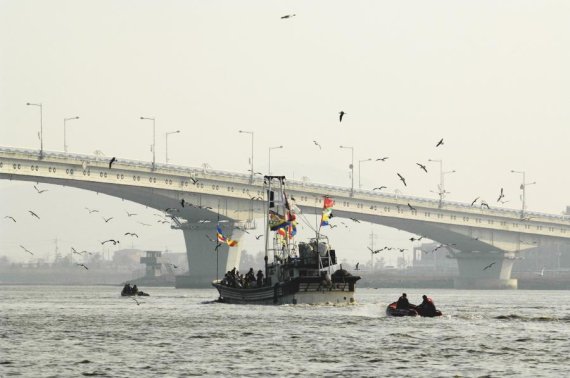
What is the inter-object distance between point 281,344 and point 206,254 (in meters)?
133

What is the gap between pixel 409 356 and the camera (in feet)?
193

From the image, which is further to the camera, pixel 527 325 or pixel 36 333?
pixel 527 325

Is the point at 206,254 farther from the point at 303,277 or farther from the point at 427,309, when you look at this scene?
the point at 427,309

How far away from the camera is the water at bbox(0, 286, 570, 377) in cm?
5319

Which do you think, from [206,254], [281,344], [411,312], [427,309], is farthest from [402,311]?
[206,254]

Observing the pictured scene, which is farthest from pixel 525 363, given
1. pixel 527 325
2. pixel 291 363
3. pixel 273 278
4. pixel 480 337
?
pixel 273 278

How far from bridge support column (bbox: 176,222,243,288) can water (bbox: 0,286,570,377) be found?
98901mm

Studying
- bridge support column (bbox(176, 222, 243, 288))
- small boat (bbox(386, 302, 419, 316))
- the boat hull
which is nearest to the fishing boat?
the boat hull

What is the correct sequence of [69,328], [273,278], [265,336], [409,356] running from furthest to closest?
[273,278]
[69,328]
[265,336]
[409,356]

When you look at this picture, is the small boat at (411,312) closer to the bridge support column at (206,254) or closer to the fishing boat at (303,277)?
the fishing boat at (303,277)

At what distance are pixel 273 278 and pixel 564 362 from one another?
51.9m

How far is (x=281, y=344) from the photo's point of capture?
6462 cm

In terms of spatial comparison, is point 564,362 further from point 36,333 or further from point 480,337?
point 36,333

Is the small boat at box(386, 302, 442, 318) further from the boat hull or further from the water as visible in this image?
the boat hull
